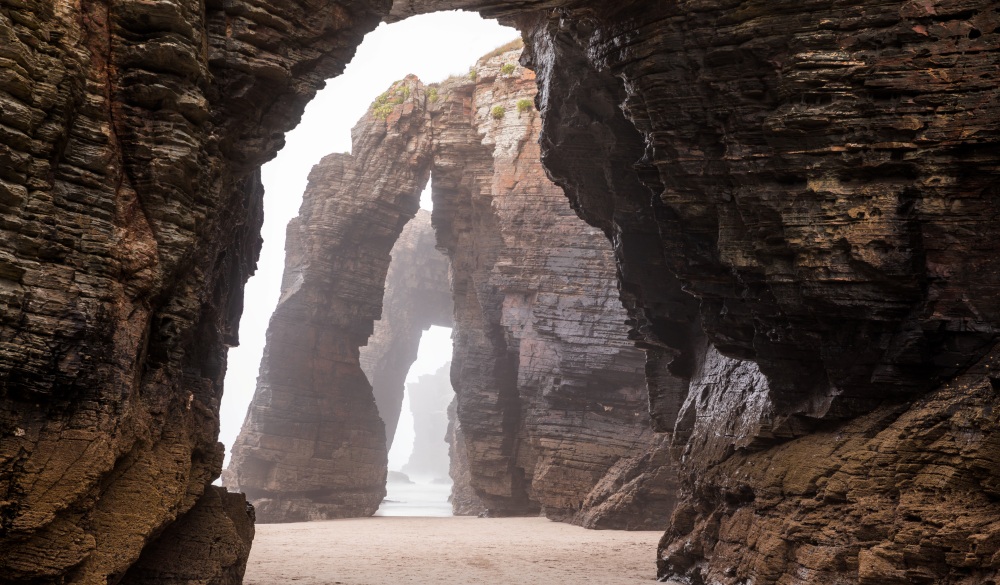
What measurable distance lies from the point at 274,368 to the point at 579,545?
1915 centimetres

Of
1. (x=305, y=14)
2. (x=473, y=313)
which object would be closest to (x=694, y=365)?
(x=305, y=14)

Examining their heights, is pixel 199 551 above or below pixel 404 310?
below

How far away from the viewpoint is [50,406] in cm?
909

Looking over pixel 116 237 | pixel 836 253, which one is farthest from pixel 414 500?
pixel 116 237

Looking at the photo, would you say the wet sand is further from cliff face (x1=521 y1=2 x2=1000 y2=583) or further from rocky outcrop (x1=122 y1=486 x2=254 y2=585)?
cliff face (x1=521 y1=2 x2=1000 y2=583)

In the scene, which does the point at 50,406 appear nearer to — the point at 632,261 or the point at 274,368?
the point at 632,261

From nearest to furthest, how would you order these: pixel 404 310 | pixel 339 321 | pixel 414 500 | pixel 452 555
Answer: pixel 452 555
pixel 339 321
pixel 404 310
pixel 414 500

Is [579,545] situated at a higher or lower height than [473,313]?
lower

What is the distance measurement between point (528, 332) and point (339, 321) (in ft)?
30.7

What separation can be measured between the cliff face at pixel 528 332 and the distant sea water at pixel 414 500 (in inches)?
421

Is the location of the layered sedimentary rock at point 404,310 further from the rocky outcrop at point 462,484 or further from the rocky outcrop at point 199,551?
the rocky outcrop at point 199,551

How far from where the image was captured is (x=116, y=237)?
388 inches

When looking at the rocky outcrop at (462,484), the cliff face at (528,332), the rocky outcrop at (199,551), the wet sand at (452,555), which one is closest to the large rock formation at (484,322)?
the cliff face at (528,332)

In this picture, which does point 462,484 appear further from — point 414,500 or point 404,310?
point 404,310
